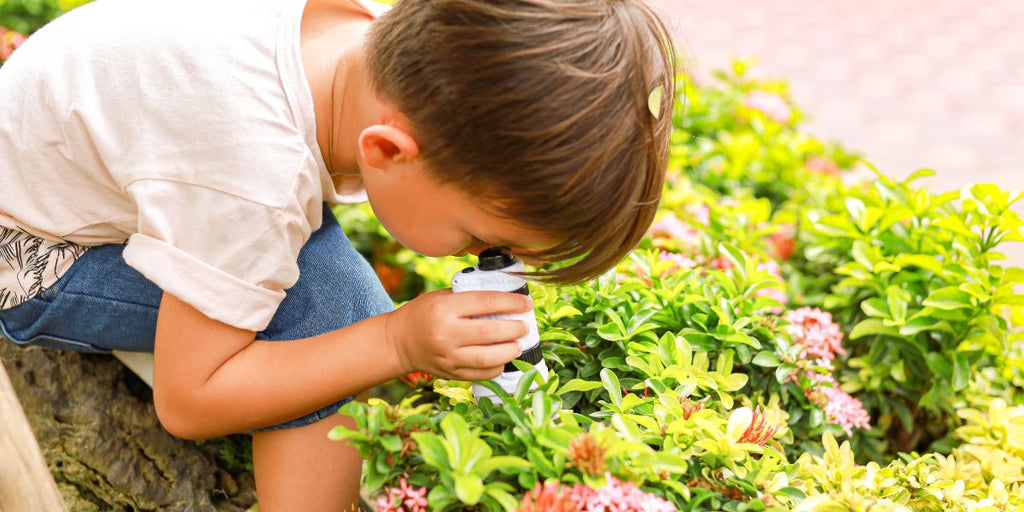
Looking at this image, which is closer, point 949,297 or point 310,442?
point 310,442

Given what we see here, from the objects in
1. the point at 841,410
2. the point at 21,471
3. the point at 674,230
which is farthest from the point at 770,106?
the point at 21,471

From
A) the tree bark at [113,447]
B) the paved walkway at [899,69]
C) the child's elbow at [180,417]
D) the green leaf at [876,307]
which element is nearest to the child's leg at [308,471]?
the child's elbow at [180,417]

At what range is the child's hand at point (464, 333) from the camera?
4.52 feet

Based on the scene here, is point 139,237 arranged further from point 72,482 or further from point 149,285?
point 72,482

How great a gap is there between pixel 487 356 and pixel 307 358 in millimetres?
318

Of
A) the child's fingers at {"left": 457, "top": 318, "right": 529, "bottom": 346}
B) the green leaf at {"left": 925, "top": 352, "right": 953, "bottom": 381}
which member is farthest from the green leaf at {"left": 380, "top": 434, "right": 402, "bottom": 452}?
the green leaf at {"left": 925, "top": 352, "right": 953, "bottom": 381}

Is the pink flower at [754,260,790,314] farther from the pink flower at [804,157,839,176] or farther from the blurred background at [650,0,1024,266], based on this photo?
the blurred background at [650,0,1024,266]

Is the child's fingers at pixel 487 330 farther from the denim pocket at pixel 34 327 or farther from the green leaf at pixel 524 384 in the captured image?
the denim pocket at pixel 34 327

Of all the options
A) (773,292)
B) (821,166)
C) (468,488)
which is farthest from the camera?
(821,166)

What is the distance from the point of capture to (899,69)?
17.7 ft

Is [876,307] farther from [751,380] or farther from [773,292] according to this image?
[751,380]

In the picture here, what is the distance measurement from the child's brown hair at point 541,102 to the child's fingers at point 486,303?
13 centimetres

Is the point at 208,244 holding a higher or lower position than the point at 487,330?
lower

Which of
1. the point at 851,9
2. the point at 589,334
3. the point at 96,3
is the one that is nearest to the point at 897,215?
the point at 589,334
